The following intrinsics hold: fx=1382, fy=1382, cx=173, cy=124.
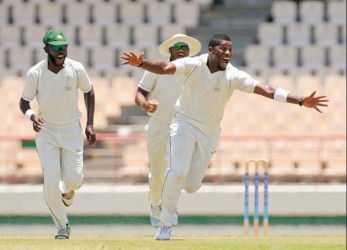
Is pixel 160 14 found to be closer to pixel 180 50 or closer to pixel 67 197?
pixel 180 50

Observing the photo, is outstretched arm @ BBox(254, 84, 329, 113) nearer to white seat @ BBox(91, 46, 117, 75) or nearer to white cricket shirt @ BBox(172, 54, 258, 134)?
white cricket shirt @ BBox(172, 54, 258, 134)

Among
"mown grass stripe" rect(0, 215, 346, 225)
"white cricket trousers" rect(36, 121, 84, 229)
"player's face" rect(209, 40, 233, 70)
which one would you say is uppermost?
"player's face" rect(209, 40, 233, 70)

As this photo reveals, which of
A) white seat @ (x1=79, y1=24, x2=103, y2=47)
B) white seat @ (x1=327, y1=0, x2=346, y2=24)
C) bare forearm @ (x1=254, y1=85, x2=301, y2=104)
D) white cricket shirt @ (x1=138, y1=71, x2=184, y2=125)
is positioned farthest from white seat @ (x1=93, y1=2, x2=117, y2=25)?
bare forearm @ (x1=254, y1=85, x2=301, y2=104)

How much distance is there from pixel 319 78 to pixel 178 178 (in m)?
9.42

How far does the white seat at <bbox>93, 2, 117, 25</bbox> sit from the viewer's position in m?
23.3

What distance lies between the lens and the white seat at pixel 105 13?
2333cm

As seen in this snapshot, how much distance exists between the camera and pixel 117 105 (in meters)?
20.2

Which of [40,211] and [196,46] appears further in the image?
[40,211]

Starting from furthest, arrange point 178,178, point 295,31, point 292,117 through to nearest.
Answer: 1. point 295,31
2. point 292,117
3. point 178,178

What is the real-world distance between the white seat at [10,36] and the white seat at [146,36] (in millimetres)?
2098

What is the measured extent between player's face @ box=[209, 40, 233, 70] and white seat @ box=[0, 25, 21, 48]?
1210 centimetres

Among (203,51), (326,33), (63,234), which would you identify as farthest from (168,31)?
(63,234)

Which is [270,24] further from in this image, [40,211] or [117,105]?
[40,211]

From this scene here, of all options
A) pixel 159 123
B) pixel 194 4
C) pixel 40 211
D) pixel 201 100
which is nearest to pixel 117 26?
pixel 194 4
